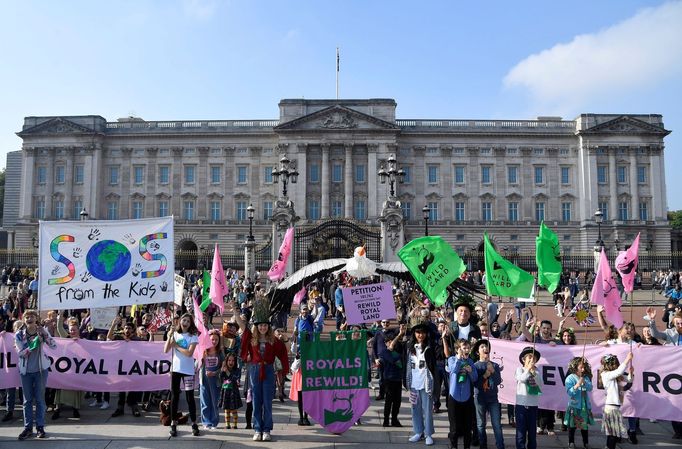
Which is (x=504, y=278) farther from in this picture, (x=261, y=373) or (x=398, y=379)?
(x=261, y=373)

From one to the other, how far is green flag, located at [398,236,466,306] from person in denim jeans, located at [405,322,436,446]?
195 centimetres

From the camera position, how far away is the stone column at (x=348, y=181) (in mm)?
58500

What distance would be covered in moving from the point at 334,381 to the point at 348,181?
50.9 meters

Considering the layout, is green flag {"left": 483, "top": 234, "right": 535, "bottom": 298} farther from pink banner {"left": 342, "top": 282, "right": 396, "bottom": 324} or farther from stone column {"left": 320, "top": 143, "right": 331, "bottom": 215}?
stone column {"left": 320, "top": 143, "right": 331, "bottom": 215}

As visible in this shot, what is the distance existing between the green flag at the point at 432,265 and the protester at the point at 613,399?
10.6 ft

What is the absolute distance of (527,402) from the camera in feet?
24.9

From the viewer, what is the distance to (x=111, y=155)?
6147cm

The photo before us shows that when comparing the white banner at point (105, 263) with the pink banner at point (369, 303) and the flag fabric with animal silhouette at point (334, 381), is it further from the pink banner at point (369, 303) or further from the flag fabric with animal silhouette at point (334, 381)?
the pink banner at point (369, 303)

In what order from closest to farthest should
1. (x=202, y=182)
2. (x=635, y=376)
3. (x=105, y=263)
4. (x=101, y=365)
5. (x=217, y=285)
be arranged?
(x=635, y=376) → (x=105, y=263) → (x=101, y=365) → (x=217, y=285) → (x=202, y=182)

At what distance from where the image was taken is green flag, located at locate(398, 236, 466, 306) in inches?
414

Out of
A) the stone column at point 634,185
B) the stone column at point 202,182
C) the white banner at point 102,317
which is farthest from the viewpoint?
the stone column at point 202,182

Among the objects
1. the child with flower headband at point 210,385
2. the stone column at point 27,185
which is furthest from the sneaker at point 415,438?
the stone column at point 27,185

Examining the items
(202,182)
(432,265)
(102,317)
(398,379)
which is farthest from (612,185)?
→ (102,317)

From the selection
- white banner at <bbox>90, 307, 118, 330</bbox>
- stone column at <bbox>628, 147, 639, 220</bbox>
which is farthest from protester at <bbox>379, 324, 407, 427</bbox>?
stone column at <bbox>628, 147, 639, 220</bbox>
